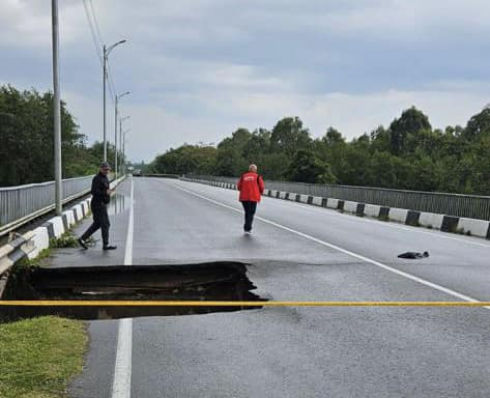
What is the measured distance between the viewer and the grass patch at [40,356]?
4.04m

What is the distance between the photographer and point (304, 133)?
125 m

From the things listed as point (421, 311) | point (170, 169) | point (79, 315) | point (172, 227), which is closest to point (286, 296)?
point (421, 311)

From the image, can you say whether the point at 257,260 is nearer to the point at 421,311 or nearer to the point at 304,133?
the point at 421,311

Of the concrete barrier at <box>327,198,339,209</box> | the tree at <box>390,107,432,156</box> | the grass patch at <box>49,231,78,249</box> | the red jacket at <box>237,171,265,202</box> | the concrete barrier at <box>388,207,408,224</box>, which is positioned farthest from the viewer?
the tree at <box>390,107,432,156</box>

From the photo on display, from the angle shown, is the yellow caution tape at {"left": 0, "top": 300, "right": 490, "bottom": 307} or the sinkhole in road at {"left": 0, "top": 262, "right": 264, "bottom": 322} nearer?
the yellow caution tape at {"left": 0, "top": 300, "right": 490, "bottom": 307}

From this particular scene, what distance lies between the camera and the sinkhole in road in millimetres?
7766

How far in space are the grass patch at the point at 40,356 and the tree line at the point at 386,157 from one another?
2128 inches

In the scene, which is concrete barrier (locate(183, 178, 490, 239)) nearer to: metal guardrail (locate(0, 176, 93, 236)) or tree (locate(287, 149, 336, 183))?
metal guardrail (locate(0, 176, 93, 236))

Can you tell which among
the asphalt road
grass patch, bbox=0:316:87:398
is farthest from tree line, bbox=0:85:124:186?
grass patch, bbox=0:316:87:398

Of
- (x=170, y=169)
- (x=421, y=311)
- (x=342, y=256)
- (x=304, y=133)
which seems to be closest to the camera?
(x=421, y=311)

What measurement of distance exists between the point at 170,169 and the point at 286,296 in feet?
533

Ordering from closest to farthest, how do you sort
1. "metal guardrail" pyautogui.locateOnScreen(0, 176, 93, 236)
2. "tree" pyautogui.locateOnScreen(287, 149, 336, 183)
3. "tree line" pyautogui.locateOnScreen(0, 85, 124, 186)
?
"metal guardrail" pyautogui.locateOnScreen(0, 176, 93, 236) → "tree line" pyautogui.locateOnScreen(0, 85, 124, 186) → "tree" pyautogui.locateOnScreen(287, 149, 336, 183)

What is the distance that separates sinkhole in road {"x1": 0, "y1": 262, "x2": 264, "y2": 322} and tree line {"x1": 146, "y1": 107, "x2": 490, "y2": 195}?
50.3 metres

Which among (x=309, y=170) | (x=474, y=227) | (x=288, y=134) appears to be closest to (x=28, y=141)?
(x=309, y=170)
